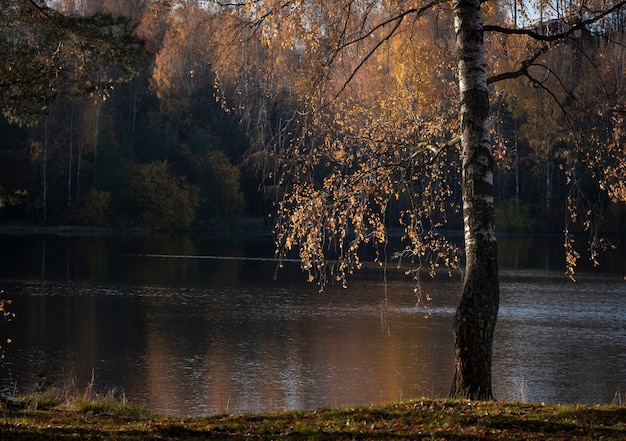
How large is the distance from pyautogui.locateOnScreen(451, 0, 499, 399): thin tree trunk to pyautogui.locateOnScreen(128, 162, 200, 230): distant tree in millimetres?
A: 52465

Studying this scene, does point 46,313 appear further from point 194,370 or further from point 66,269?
point 66,269

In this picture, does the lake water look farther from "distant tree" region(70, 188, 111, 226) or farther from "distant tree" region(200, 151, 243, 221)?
"distant tree" region(200, 151, 243, 221)

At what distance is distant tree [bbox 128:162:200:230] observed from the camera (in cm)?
6162

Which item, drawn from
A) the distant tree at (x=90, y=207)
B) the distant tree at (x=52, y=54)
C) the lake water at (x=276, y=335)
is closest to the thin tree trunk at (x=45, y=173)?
the distant tree at (x=90, y=207)

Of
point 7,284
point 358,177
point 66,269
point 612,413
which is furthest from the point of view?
point 66,269

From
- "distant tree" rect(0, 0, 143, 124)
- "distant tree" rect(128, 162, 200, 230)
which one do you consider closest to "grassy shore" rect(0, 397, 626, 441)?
"distant tree" rect(0, 0, 143, 124)

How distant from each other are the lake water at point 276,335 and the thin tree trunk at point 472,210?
1813mm

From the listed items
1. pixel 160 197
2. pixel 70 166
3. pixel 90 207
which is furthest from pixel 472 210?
pixel 160 197

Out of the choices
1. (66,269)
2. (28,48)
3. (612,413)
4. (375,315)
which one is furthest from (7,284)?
(612,413)

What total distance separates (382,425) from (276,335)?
14.9m

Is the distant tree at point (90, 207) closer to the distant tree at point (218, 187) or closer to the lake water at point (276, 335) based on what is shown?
the distant tree at point (218, 187)

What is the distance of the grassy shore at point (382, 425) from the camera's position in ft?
25.2

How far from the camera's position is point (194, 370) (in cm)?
1880

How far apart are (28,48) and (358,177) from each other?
6.80 meters
